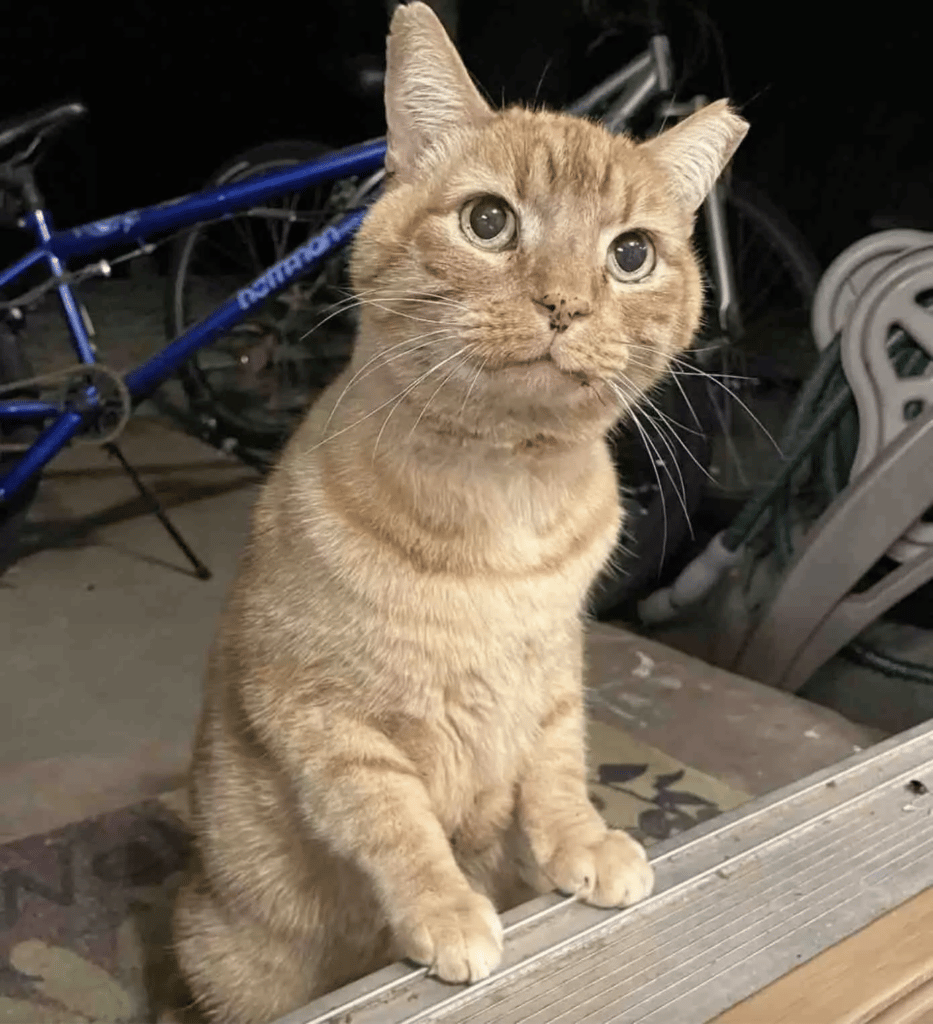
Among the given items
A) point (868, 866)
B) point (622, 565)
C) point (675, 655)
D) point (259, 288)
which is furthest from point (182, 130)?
point (868, 866)

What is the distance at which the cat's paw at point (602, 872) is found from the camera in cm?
86

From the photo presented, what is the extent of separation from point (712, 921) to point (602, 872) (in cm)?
10

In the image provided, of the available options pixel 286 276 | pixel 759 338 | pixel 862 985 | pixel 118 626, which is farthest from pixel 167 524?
pixel 862 985

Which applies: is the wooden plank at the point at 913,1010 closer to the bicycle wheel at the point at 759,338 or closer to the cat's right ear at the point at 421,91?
the cat's right ear at the point at 421,91

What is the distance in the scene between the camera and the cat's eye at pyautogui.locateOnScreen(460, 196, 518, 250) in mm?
839

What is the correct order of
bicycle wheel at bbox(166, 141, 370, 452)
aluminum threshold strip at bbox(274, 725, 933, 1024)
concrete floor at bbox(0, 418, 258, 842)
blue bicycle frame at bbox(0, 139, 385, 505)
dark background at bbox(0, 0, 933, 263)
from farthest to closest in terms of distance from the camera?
bicycle wheel at bbox(166, 141, 370, 452) → blue bicycle frame at bbox(0, 139, 385, 505) → dark background at bbox(0, 0, 933, 263) → concrete floor at bbox(0, 418, 258, 842) → aluminum threshold strip at bbox(274, 725, 933, 1024)

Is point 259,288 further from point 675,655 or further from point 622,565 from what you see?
point 675,655

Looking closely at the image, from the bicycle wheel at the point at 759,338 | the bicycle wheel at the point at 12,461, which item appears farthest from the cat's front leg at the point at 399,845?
the bicycle wheel at the point at 12,461

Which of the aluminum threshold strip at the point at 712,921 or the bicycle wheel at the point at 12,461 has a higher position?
the aluminum threshold strip at the point at 712,921

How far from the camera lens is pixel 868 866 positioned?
93 cm

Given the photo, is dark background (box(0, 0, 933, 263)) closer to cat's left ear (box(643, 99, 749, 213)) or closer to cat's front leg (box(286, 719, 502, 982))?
cat's left ear (box(643, 99, 749, 213))

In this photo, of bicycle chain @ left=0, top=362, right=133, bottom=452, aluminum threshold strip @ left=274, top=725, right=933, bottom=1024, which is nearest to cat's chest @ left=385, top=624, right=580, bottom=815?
aluminum threshold strip @ left=274, top=725, right=933, bottom=1024

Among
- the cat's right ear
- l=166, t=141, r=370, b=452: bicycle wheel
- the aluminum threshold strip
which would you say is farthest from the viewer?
l=166, t=141, r=370, b=452: bicycle wheel

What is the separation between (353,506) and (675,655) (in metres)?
1.15
